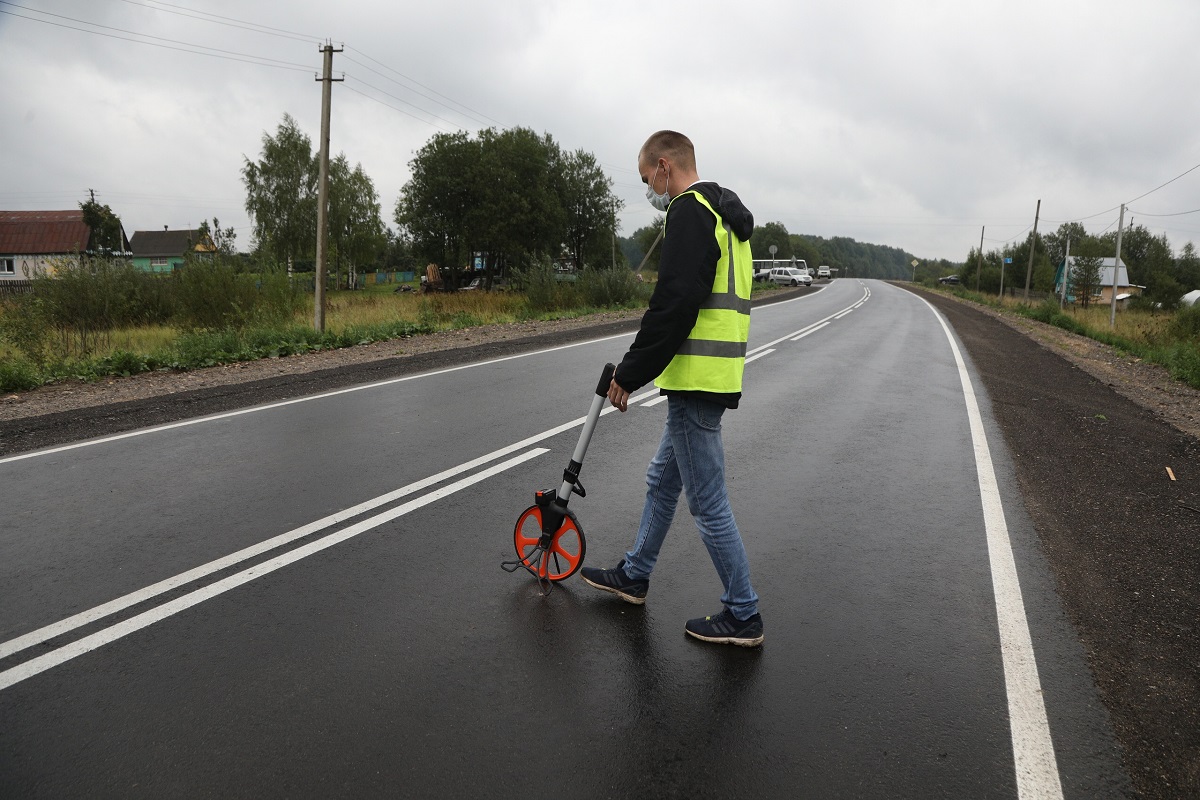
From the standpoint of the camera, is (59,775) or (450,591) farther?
(450,591)

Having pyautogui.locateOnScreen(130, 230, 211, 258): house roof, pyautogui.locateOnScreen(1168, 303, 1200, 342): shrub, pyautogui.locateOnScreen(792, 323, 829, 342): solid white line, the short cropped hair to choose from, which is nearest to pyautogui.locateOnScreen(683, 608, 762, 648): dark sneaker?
the short cropped hair

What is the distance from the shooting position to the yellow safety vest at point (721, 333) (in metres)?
3.13

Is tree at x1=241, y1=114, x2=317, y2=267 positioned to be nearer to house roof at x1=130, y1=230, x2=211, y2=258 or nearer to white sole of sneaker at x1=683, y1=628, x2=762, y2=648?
house roof at x1=130, y1=230, x2=211, y2=258

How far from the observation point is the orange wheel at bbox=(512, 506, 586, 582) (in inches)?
150

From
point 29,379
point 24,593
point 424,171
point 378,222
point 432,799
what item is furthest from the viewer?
point 378,222

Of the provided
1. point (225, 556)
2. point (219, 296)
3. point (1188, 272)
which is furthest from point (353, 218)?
point (1188, 272)

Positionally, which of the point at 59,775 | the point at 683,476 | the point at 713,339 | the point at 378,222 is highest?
the point at 378,222

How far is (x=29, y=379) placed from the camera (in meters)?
10.2

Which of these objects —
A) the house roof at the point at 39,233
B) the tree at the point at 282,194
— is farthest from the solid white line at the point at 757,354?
the house roof at the point at 39,233

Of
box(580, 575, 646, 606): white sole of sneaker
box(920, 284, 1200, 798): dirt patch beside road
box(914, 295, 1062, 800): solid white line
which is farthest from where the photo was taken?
box(580, 575, 646, 606): white sole of sneaker

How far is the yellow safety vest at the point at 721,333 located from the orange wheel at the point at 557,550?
1053 millimetres

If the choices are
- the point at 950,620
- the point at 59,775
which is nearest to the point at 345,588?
the point at 59,775

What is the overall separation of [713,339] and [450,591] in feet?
6.03

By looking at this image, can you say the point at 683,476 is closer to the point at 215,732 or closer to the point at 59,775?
the point at 215,732
